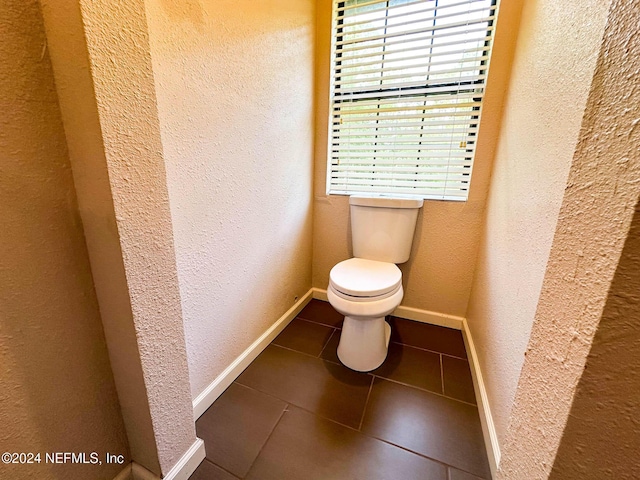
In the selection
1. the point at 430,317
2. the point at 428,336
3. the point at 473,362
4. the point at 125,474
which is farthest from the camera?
the point at 430,317

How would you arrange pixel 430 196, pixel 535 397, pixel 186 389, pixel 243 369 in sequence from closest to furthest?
pixel 535 397 < pixel 186 389 < pixel 243 369 < pixel 430 196

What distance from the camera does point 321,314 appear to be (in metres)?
1.84

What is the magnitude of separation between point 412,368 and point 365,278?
538 mm

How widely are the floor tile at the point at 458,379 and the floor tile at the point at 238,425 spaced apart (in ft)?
2.58

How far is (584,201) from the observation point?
36cm

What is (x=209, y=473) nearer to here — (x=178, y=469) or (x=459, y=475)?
(x=178, y=469)

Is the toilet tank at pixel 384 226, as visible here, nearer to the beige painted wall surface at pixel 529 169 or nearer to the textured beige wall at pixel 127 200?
the beige painted wall surface at pixel 529 169

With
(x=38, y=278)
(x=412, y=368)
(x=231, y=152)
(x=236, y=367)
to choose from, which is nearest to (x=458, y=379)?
(x=412, y=368)

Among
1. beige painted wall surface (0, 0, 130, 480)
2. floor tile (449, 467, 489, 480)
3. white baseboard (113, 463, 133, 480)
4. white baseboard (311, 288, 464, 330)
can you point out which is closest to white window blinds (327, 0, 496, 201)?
white baseboard (311, 288, 464, 330)

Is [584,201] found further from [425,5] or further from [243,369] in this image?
[425,5]

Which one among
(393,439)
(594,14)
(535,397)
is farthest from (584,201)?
(393,439)

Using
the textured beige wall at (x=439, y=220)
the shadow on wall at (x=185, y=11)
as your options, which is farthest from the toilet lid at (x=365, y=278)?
the shadow on wall at (x=185, y=11)

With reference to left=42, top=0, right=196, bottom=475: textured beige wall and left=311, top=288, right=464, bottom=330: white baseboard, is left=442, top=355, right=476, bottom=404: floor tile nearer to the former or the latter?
left=311, top=288, right=464, bottom=330: white baseboard

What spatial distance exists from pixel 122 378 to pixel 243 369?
649 millimetres
